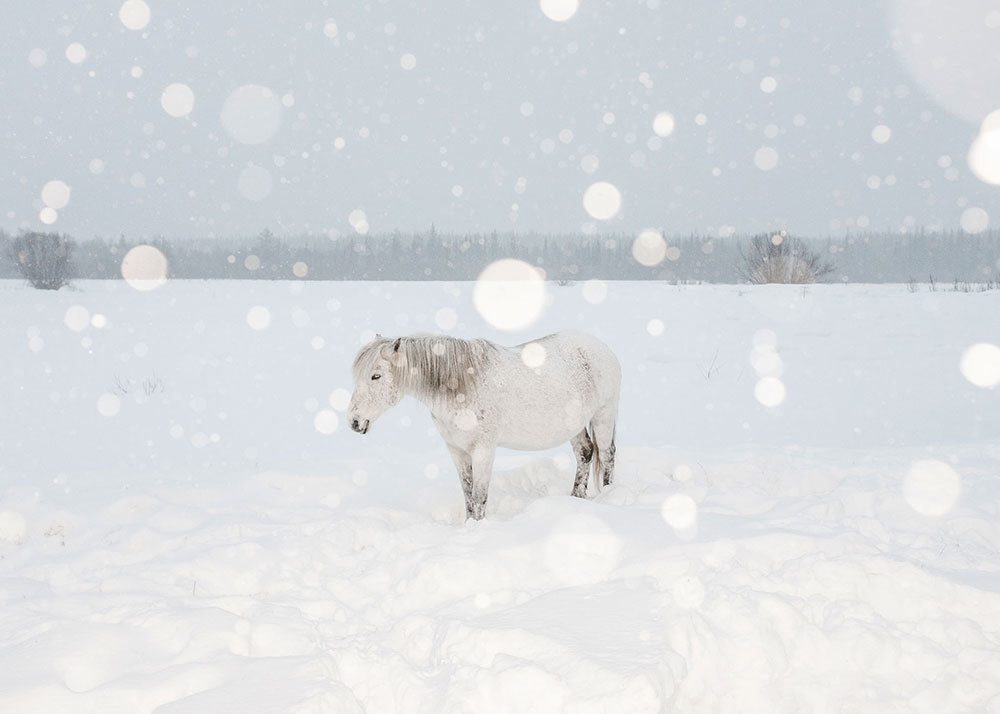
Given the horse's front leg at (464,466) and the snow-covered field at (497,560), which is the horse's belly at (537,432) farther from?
the snow-covered field at (497,560)

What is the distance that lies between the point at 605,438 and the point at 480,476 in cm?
138

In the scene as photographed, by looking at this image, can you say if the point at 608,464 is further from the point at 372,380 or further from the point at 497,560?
the point at 372,380

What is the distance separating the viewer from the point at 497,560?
142 inches

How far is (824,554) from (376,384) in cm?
295

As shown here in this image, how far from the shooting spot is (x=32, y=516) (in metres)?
4.75

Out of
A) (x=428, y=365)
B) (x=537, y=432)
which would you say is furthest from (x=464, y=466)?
(x=428, y=365)

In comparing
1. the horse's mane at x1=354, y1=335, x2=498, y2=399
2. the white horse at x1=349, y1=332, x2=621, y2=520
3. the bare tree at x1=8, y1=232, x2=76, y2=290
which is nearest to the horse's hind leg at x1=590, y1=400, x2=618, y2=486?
the white horse at x1=349, y1=332, x2=621, y2=520

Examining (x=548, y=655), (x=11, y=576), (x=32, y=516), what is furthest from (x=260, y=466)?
(x=548, y=655)

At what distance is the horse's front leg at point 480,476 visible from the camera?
454cm

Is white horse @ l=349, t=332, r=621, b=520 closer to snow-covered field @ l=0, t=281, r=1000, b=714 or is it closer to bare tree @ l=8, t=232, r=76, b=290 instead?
snow-covered field @ l=0, t=281, r=1000, b=714

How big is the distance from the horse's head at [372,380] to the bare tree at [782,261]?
72.9 feet

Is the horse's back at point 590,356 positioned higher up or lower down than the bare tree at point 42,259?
lower down

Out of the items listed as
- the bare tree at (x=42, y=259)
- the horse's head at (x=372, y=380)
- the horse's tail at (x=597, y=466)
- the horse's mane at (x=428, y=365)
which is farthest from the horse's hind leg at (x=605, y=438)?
the bare tree at (x=42, y=259)

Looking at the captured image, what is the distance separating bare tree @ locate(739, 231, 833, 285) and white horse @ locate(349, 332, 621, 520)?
68.9 ft
